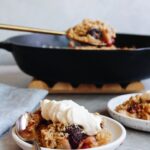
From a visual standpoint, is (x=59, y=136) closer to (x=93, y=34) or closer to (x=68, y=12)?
(x=93, y=34)

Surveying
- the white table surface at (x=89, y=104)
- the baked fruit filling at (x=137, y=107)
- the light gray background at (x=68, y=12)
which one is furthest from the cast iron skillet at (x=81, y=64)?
the light gray background at (x=68, y=12)

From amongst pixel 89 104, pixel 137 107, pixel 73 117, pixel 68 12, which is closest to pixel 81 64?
pixel 89 104

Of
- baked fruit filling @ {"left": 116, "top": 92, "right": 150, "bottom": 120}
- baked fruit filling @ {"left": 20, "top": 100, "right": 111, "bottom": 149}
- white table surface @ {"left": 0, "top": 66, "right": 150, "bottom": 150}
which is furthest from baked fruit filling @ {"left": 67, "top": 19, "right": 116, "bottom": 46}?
baked fruit filling @ {"left": 20, "top": 100, "right": 111, "bottom": 149}

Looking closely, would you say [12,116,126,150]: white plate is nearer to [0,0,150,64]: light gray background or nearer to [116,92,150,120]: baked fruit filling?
[116,92,150,120]: baked fruit filling

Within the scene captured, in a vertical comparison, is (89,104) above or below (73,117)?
below

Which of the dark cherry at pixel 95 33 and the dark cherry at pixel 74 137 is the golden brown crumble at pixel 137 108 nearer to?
the dark cherry at pixel 74 137

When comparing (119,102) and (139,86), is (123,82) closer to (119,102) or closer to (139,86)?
(139,86)
